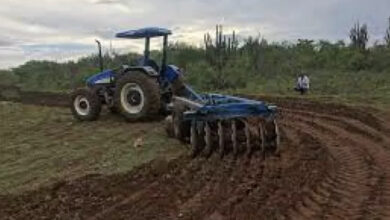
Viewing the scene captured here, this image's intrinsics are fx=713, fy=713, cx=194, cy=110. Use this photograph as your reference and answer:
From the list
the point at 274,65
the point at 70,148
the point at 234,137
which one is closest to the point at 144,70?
the point at 70,148

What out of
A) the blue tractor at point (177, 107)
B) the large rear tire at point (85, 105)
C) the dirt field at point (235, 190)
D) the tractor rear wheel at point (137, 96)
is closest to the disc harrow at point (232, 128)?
the blue tractor at point (177, 107)

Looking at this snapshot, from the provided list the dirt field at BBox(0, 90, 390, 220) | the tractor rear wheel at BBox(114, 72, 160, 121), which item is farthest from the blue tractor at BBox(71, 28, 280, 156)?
the dirt field at BBox(0, 90, 390, 220)

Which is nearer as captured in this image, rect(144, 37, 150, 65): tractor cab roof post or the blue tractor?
the blue tractor

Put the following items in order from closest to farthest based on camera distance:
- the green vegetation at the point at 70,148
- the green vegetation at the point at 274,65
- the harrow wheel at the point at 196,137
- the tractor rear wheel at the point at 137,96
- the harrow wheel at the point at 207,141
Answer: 1. the green vegetation at the point at 70,148
2. the harrow wheel at the point at 207,141
3. the harrow wheel at the point at 196,137
4. the tractor rear wheel at the point at 137,96
5. the green vegetation at the point at 274,65

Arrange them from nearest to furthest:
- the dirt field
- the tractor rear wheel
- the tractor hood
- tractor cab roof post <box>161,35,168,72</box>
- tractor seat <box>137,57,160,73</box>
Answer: the dirt field, the tractor rear wheel, tractor cab roof post <box>161,35,168,72</box>, tractor seat <box>137,57,160,73</box>, the tractor hood

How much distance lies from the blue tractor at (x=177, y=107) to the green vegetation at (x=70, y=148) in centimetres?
34

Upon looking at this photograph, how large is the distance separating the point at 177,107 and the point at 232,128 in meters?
2.03

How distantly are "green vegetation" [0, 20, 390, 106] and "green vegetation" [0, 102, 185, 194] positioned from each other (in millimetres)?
14283

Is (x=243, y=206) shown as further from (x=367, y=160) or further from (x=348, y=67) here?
(x=348, y=67)

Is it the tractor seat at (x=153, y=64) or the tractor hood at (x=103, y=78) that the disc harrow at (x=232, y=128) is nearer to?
the tractor seat at (x=153, y=64)

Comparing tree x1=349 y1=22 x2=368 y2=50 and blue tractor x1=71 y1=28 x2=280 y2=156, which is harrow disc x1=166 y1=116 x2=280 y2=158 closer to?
blue tractor x1=71 y1=28 x2=280 y2=156

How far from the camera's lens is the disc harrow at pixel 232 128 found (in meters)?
11.4

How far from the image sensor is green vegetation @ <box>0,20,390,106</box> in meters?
33.7

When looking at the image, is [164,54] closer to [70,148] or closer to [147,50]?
[147,50]
